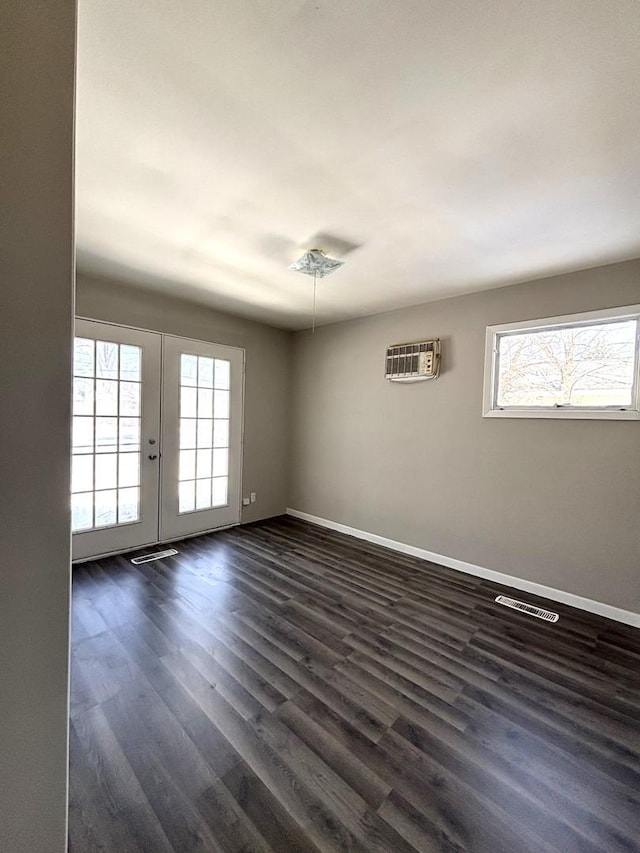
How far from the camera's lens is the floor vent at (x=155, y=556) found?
3280 millimetres

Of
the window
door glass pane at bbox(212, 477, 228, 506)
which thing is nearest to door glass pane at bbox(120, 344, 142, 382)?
door glass pane at bbox(212, 477, 228, 506)

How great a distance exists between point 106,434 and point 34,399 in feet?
9.54

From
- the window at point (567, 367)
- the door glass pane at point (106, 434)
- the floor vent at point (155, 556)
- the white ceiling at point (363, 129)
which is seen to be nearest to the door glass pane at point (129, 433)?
the door glass pane at point (106, 434)

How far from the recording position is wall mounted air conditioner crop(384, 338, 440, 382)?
11.5ft

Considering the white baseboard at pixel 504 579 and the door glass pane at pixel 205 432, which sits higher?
the door glass pane at pixel 205 432

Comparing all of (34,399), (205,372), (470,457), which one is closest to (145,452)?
(205,372)

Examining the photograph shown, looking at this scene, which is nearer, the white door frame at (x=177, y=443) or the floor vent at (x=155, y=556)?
the floor vent at (x=155, y=556)

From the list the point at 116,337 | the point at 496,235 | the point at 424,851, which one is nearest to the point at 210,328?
the point at 116,337

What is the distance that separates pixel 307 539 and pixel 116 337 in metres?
2.90

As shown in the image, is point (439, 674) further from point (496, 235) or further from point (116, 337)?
point (116, 337)

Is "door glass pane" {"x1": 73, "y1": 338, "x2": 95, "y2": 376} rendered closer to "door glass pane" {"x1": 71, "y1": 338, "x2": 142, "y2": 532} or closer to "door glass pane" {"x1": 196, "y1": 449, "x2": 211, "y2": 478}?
"door glass pane" {"x1": 71, "y1": 338, "x2": 142, "y2": 532}

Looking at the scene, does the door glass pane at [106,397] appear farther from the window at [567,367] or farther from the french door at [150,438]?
the window at [567,367]

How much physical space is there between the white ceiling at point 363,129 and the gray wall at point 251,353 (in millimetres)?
792

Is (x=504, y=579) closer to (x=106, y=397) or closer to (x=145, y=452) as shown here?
(x=145, y=452)
